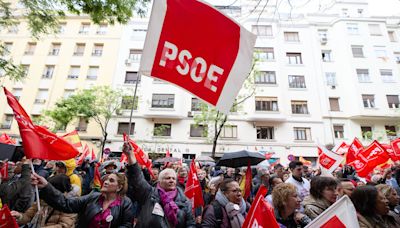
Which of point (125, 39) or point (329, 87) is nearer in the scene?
point (329, 87)

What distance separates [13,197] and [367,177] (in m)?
8.99

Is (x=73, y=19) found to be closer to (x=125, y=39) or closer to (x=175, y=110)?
(x=125, y=39)

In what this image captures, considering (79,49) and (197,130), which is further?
(79,49)

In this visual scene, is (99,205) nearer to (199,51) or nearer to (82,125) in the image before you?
(199,51)

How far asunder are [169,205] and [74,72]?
24960mm

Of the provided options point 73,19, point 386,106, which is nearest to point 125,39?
point 73,19

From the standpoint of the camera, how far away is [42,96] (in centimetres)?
2252

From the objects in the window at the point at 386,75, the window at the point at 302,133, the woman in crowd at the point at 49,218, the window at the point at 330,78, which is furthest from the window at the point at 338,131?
the woman in crowd at the point at 49,218

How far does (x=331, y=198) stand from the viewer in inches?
118

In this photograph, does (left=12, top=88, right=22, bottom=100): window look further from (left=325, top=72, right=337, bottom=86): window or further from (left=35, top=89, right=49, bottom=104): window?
(left=325, top=72, right=337, bottom=86): window

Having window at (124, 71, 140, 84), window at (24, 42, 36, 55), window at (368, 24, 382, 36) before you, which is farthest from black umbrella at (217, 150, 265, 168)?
window at (24, 42, 36, 55)

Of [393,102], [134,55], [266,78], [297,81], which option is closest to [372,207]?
[266,78]

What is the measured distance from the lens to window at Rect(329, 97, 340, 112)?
2174cm

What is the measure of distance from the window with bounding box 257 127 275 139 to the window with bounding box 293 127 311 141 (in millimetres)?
2134
